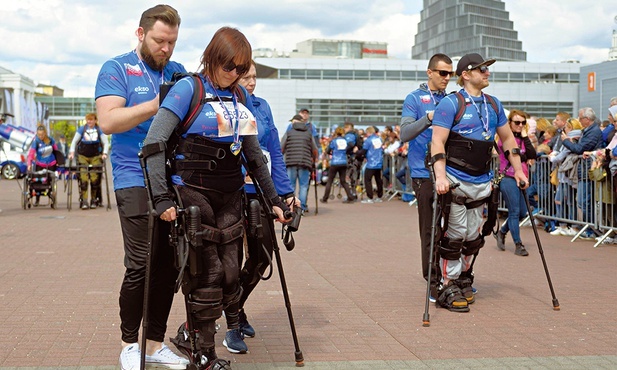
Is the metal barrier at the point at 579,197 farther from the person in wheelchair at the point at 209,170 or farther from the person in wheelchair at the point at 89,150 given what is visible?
the person in wheelchair at the point at 89,150

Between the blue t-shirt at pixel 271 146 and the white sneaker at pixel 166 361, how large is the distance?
1.22 metres

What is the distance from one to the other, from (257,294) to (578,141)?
6918mm

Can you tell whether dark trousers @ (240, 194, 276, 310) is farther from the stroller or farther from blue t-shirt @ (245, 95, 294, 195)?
the stroller

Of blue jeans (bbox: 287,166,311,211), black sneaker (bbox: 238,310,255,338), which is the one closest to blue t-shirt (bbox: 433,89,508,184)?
black sneaker (bbox: 238,310,255,338)

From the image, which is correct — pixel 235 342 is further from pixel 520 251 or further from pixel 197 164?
pixel 520 251

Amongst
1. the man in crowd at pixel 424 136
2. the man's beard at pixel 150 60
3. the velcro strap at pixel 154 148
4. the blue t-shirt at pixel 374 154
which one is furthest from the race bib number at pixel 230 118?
the blue t-shirt at pixel 374 154

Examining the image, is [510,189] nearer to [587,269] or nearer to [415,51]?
[587,269]

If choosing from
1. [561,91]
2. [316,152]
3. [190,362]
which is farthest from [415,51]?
[190,362]

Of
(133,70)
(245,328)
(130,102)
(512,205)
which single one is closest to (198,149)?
(130,102)

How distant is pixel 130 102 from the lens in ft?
15.8

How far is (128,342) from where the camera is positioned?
4.98 m

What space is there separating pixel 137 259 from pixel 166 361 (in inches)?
27.6

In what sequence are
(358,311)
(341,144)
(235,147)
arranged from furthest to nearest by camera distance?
(341,144)
(358,311)
(235,147)

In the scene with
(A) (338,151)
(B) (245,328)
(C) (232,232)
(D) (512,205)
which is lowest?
(B) (245,328)
